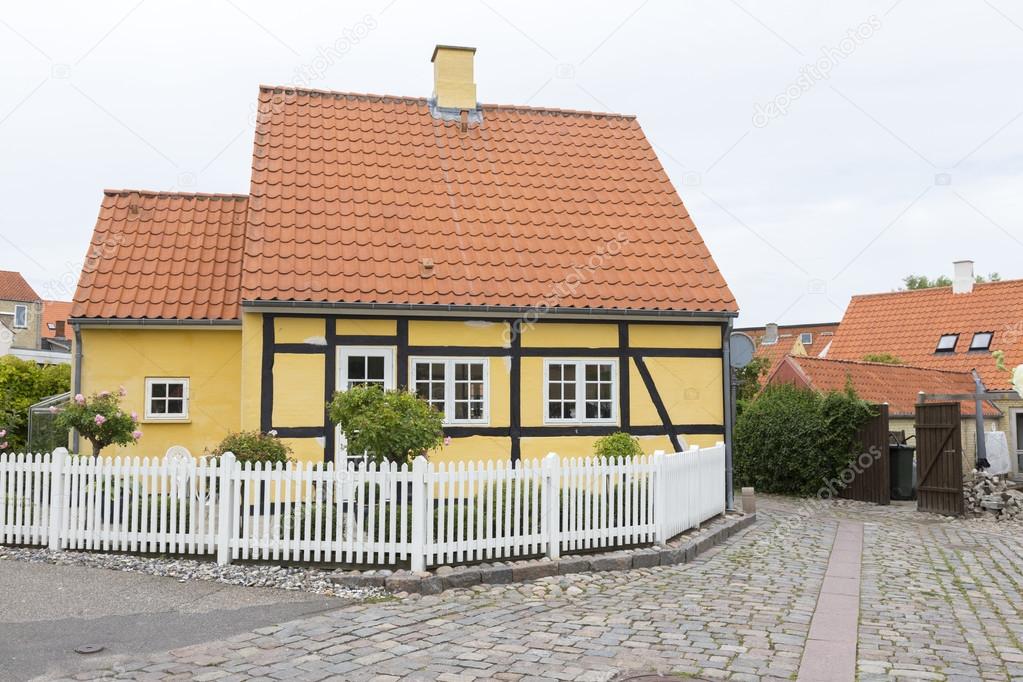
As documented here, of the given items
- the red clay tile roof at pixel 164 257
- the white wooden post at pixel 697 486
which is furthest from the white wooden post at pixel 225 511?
the white wooden post at pixel 697 486

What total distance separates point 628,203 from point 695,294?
2.42 metres

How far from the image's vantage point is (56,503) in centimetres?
924

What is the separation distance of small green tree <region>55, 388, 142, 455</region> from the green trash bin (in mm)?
13177

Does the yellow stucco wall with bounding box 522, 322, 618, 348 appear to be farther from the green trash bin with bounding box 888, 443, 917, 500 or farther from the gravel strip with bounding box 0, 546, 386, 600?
the green trash bin with bounding box 888, 443, 917, 500

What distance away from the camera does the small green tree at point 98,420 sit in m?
10.7

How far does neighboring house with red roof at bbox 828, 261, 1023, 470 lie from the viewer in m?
24.3

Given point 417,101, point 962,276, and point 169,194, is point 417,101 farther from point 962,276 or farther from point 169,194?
point 962,276

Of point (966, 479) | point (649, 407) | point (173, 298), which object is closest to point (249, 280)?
point (173, 298)

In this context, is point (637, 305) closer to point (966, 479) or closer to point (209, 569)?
point (209, 569)

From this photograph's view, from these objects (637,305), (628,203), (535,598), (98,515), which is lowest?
(535,598)

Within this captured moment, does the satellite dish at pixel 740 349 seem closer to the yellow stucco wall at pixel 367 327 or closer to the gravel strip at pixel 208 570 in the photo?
the yellow stucco wall at pixel 367 327

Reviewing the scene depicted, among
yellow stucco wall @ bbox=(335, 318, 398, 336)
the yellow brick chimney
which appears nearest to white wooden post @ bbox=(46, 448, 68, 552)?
yellow stucco wall @ bbox=(335, 318, 398, 336)

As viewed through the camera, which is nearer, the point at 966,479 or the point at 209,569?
the point at 209,569

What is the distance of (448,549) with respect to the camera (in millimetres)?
8539
